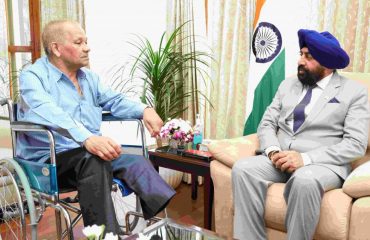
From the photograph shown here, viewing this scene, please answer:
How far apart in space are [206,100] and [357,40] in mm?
1284

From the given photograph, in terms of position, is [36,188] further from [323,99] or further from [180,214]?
[323,99]

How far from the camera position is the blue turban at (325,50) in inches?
79.0

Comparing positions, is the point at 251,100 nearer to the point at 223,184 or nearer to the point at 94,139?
the point at 223,184

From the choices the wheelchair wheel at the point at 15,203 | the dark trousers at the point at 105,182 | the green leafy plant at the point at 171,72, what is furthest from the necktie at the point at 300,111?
the wheelchair wheel at the point at 15,203

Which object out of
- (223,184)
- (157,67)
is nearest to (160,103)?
(157,67)

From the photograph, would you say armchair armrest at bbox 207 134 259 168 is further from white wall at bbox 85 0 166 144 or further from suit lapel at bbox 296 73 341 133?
white wall at bbox 85 0 166 144

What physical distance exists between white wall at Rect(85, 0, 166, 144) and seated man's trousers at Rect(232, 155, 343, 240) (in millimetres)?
1873

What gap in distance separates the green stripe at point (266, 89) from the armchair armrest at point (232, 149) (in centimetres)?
63

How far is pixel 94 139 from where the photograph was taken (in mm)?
1622

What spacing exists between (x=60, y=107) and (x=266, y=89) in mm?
1517

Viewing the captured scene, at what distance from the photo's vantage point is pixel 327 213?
5.42ft

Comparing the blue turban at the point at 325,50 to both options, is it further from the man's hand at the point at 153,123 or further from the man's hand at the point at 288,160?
the man's hand at the point at 153,123

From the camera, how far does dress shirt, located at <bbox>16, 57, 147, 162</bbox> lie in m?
1.66

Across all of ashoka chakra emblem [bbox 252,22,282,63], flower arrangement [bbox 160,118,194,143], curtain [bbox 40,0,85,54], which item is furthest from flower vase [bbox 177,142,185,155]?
curtain [bbox 40,0,85,54]
